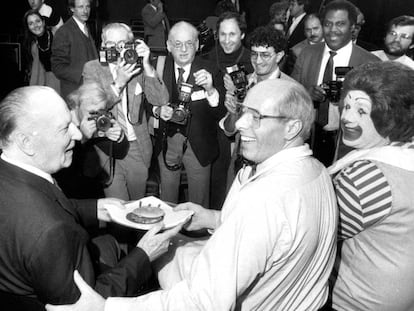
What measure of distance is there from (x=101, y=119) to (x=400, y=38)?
2.84m

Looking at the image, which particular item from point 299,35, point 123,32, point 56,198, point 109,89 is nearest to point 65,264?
point 56,198

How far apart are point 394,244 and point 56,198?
45.7 inches

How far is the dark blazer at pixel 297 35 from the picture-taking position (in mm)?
5324

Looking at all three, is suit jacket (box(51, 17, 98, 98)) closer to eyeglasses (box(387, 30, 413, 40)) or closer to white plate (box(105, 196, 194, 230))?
white plate (box(105, 196, 194, 230))

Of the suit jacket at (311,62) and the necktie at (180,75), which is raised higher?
the suit jacket at (311,62)

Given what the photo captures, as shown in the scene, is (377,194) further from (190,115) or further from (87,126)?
(190,115)

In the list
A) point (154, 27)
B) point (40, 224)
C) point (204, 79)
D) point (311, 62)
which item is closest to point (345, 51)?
point (311, 62)

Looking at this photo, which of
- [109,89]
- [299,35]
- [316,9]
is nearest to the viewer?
[109,89]

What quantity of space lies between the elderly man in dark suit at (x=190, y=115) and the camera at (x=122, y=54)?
1.15ft

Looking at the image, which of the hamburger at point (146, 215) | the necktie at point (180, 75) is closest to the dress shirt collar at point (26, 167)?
the hamburger at point (146, 215)

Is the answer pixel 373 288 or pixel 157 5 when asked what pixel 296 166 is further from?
pixel 157 5

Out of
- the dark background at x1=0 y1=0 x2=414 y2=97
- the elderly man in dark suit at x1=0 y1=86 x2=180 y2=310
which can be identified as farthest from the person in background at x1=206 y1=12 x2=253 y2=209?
the dark background at x1=0 y1=0 x2=414 y2=97

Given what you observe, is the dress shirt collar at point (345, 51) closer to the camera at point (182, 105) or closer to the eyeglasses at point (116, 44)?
the camera at point (182, 105)

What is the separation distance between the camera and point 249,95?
153cm
